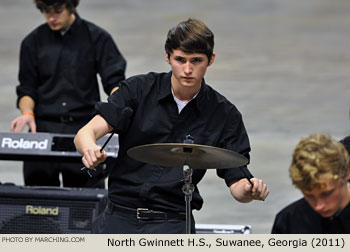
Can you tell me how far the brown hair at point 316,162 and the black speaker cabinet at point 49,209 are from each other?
2.00m

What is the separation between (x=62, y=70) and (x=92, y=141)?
2050mm

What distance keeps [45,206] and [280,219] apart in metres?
1.99

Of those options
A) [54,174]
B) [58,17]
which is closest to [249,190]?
[54,174]

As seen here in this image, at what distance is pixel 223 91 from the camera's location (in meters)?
9.52

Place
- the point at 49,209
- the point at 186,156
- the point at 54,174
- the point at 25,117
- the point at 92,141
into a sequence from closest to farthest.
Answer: the point at 186,156, the point at 92,141, the point at 49,209, the point at 54,174, the point at 25,117

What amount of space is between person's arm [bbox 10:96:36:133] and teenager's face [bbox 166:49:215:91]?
1902 mm

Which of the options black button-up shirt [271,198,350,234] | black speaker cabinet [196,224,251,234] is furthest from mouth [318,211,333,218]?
black speaker cabinet [196,224,251,234]

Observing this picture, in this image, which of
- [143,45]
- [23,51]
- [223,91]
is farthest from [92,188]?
[143,45]

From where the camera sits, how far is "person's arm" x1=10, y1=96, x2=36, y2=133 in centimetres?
591

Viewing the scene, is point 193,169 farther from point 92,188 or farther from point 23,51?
point 23,51

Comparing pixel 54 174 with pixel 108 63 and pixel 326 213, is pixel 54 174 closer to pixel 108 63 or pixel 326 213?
pixel 108 63

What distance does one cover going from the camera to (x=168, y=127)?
430 cm

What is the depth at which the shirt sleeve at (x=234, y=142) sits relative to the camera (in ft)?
14.2

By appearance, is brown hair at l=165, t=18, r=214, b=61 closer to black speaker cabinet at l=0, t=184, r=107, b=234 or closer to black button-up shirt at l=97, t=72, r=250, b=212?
black button-up shirt at l=97, t=72, r=250, b=212
